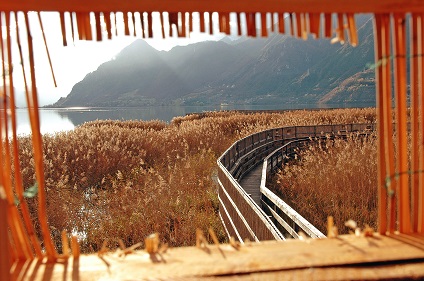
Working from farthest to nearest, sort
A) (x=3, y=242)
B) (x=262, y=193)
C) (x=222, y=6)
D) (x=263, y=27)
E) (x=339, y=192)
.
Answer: (x=339, y=192)
(x=262, y=193)
(x=263, y=27)
(x=222, y=6)
(x=3, y=242)

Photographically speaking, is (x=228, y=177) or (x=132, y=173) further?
(x=132, y=173)

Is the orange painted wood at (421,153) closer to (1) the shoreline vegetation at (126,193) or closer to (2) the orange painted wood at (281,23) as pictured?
(2) the orange painted wood at (281,23)

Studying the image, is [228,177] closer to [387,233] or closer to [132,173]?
[387,233]

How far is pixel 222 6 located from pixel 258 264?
109 cm

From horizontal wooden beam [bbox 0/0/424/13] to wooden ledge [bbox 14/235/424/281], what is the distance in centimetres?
106

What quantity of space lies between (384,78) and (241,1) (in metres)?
0.87

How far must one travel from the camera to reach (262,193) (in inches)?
317

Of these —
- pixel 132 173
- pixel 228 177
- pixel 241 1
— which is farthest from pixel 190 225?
pixel 241 1

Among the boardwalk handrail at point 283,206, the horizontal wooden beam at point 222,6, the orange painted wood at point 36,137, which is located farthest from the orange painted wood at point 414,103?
the orange painted wood at point 36,137

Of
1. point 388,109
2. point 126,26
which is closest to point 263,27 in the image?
point 126,26

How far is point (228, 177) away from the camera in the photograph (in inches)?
246

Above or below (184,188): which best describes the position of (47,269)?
above

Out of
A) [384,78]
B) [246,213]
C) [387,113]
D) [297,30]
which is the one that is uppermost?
[297,30]

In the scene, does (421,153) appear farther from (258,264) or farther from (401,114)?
(258,264)
